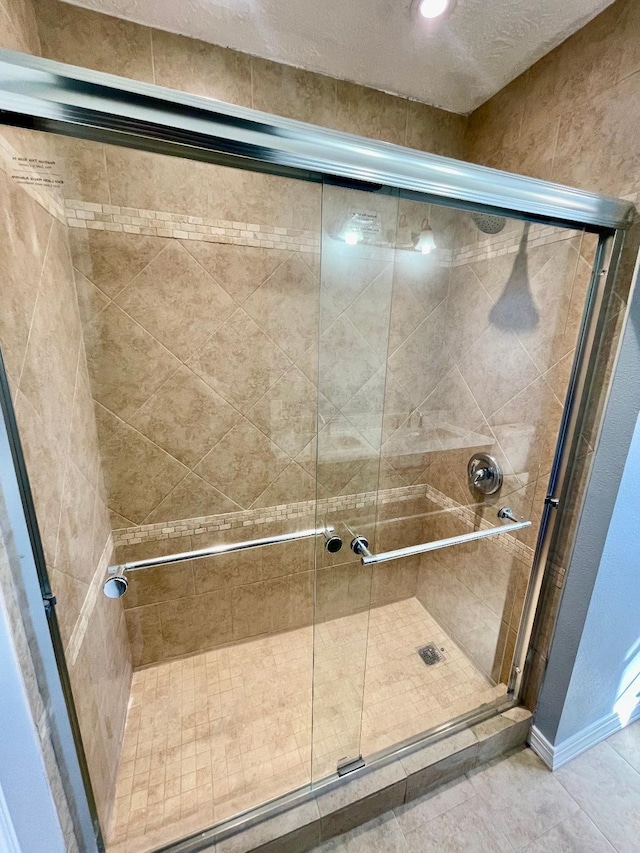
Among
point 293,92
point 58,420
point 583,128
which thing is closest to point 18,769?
point 58,420

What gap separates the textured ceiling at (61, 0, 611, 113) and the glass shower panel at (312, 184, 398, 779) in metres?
0.57

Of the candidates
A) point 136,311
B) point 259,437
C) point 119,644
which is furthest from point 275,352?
point 119,644

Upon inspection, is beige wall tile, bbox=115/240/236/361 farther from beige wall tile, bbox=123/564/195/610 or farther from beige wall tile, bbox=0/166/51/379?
beige wall tile, bbox=123/564/195/610

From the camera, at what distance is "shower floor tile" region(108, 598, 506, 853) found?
1.07 meters

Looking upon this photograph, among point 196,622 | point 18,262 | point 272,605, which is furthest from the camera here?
point 272,605

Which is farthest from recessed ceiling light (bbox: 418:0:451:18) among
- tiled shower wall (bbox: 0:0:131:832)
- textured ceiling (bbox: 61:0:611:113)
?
tiled shower wall (bbox: 0:0:131:832)

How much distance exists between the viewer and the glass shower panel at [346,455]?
1146 mm

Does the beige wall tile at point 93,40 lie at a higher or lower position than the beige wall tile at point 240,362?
higher

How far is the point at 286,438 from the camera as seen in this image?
1.55 metres

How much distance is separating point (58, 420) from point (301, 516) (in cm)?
106

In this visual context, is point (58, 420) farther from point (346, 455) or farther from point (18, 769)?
point (346, 455)

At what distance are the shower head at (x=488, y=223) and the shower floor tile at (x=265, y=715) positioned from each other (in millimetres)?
1480

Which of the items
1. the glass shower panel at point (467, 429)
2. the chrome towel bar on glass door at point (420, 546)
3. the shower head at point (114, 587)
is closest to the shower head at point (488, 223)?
the glass shower panel at point (467, 429)

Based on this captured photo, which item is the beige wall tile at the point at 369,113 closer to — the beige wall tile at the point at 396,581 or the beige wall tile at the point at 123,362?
the beige wall tile at the point at 123,362
